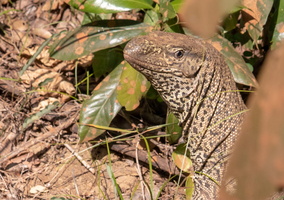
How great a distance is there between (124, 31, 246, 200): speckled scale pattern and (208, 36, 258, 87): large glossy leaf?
25 centimetres

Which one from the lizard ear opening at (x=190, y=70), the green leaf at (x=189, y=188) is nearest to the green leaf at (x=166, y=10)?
the lizard ear opening at (x=190, y=70)

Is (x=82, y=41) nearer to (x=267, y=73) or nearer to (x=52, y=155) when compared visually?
(x=52, y=155)

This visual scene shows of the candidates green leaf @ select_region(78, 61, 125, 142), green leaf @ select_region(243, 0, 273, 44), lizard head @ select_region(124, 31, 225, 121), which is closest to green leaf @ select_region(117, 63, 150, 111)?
green leaf @ select_region(78, 61, 125, 142)

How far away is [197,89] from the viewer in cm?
270

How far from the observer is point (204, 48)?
2.74m

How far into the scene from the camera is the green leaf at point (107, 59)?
12.5 ft

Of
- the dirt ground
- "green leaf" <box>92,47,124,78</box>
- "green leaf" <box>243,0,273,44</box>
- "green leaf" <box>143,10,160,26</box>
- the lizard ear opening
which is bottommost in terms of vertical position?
the dirt ground

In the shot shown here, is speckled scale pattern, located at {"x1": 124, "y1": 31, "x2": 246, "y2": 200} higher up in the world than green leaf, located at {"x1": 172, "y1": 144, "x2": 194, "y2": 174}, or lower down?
higher up

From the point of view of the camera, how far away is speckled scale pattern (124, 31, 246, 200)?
2609 millimetres

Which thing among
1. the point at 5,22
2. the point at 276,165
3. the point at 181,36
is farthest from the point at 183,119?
the point at 5,22

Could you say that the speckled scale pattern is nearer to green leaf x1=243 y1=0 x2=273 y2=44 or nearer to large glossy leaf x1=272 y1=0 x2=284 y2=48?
green leaf x1=243 y1=0 x2=273 y2=44

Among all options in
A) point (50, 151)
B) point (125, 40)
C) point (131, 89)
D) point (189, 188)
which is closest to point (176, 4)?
point (125, 40)

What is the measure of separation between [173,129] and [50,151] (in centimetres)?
111

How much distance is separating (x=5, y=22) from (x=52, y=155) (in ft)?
6.25
